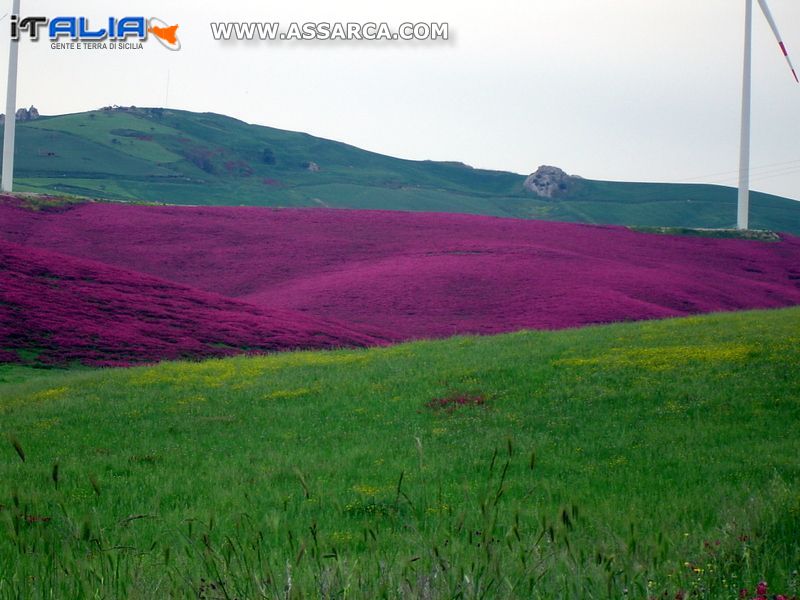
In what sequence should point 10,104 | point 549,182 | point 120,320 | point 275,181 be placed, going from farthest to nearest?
point 549,182 < point 275,181 < point 10,104 < point 120,320

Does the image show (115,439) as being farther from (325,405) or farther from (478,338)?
(478,338)

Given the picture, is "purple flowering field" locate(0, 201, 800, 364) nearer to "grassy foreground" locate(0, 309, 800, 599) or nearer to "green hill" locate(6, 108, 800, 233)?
"grassy foreground" locate(0, 309, 800, 599)

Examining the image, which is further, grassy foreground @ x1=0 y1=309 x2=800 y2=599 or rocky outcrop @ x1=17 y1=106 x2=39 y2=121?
rocky outcrop @ x1=17 y1=106 x2=39 y2=121

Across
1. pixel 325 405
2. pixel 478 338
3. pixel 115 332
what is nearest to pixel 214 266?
pixel 115 332

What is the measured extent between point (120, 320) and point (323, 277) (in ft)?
53.0

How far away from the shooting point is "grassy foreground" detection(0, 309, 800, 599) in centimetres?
525

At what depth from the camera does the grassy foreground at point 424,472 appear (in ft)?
17.2

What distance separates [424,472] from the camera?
12062mm

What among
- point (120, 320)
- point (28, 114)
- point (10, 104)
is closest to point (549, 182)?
point (28, 114)

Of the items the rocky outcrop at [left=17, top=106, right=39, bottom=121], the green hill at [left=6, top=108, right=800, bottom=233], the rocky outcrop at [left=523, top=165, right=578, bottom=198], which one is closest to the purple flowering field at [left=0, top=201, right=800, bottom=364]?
the green hill at [left=6, top=108, right=800, bottom=233]

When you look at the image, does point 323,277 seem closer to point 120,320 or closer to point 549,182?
point 120,320

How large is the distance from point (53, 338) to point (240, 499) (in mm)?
20703

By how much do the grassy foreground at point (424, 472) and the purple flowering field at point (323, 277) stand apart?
22.5 ft

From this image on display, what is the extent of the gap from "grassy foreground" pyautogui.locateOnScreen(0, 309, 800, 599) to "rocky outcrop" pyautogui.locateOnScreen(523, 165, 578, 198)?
465 ft
